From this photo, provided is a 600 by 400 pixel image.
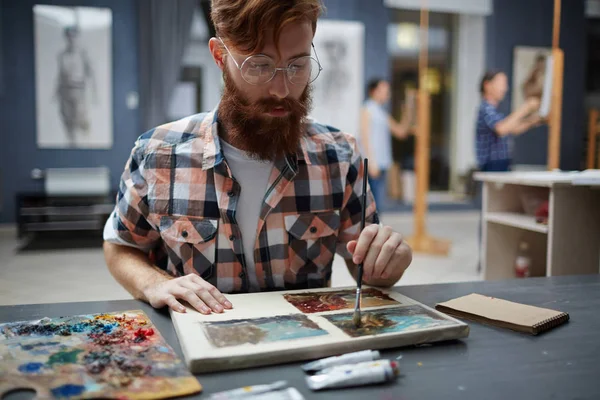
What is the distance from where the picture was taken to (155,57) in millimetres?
5594

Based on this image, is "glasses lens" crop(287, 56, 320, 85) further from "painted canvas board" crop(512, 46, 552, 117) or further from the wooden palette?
"painted canvas board" crop(512, 46, 552, 117)

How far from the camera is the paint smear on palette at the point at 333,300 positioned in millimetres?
903

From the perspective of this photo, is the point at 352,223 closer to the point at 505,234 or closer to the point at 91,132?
the point at 505,234

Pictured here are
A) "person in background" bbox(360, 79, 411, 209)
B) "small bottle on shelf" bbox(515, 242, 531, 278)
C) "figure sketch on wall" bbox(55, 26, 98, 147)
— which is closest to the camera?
"small bottle on shelf" bbox(515, 242, 531, 278)

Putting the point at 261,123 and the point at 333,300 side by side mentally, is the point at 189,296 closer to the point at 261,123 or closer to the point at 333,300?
the point at 333,300

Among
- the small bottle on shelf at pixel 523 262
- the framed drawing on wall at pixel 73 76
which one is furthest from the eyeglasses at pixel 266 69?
the framed drawing on wall at pixel 73 76

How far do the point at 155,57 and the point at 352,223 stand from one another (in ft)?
15.7

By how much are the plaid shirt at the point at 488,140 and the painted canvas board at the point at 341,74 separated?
8.42ft

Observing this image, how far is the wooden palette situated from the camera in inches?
27.4

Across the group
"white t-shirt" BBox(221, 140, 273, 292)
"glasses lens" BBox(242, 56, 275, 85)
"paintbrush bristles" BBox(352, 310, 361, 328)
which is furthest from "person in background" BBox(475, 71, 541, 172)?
"paintbrush bristles" BBox(352, 310, 361, 328)

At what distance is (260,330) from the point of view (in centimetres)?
78

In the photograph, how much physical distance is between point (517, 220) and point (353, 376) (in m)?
2.47

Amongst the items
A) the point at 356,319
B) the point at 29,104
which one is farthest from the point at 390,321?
the point at 29,104

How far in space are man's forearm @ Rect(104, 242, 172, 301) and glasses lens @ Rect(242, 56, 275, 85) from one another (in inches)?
17.1
